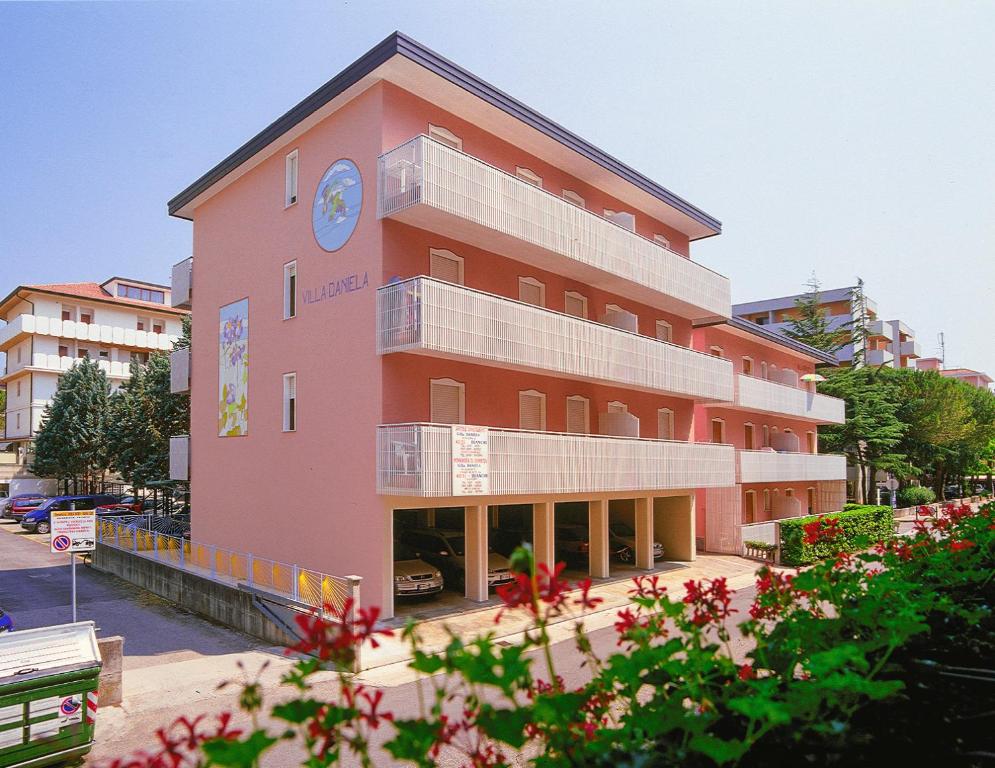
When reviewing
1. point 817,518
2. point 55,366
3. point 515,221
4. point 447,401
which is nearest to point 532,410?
point 447,401

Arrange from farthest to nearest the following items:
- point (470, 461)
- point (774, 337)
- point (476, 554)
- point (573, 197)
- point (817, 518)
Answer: point (774, 337), point (817, 518), point (573, 197), point (476, 554), point (470, 461)

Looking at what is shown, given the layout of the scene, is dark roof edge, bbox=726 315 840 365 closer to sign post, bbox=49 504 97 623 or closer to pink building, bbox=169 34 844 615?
pink building, bbox=169 34 844 615

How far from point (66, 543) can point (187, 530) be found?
11.6m

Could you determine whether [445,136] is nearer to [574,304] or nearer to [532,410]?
[574,304]

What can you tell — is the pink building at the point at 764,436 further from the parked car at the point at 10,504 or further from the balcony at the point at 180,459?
the parked car at the point at 10,504

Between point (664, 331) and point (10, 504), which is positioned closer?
point (664, 331)

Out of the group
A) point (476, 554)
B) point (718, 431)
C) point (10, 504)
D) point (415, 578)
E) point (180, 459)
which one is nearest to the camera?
point (415, 578)

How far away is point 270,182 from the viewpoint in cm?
2081

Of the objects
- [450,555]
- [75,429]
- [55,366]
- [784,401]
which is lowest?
[450,555]

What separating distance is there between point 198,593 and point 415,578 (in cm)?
582

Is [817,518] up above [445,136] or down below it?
below

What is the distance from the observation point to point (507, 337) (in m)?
17.0

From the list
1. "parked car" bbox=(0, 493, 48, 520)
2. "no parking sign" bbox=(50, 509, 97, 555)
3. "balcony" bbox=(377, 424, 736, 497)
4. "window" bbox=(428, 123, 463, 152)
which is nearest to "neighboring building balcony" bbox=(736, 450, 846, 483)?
"balcony" bbox=(377, 424, 736, 497)

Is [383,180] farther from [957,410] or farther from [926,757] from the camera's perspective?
[957,410]
